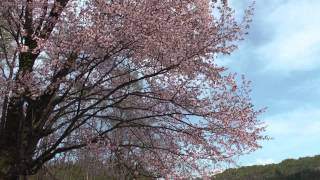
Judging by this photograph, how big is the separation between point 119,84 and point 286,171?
3740 centimetres

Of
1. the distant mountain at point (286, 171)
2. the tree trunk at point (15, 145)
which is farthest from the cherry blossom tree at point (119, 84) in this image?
the distant mountain at point (286, 171)

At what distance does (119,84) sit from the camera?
13.8 m

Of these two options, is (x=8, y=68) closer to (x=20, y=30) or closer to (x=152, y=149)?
(x=20, y=30)

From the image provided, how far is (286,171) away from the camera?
157ft

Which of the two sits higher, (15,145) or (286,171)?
(286,171)

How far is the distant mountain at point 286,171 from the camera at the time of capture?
45281 mm

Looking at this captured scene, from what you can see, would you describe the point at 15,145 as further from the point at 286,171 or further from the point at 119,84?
the point at 286,171

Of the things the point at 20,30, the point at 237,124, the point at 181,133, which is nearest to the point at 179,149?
the point at 181,133

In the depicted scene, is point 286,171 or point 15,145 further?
point 286,171

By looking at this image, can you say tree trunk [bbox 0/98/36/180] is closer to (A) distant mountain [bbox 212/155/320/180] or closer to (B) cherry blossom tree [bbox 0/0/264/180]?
(B) cherry blossom tree [bbox 0/0/264/180]

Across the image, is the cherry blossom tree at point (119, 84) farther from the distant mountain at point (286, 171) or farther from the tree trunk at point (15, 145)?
the distant mountain at point (286, 171)

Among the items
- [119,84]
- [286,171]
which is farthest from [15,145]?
[286,171]

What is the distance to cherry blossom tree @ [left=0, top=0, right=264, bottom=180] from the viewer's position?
11.7 meters

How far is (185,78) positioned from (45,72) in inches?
140
